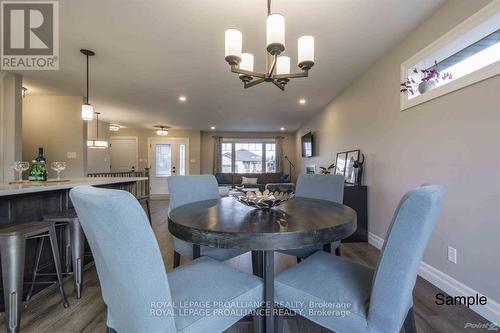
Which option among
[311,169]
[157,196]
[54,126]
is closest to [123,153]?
[157,196]

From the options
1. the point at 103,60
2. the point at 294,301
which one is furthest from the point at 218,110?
the point at 294,301

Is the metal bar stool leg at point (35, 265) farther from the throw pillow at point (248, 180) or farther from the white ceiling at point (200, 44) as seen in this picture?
the throw pillow at point (248, 180)

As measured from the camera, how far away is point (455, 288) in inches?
70.5

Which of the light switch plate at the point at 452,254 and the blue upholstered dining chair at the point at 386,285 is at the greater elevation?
the blue upholstered dining chair at the point at 386,285

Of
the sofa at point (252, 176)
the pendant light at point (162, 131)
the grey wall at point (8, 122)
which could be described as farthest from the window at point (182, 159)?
the grey wall at point (8, 122)

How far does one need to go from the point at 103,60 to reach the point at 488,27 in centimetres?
379

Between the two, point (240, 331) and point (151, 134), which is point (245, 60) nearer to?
point (240, 331)

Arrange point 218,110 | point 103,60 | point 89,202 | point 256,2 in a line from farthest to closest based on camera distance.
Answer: point 218,110 < point 103,60 < point 256,2 < point 89,202

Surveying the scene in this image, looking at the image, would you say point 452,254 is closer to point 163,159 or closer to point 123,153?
point 163,159

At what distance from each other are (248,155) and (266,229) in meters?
7.59

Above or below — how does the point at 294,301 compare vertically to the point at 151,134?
below

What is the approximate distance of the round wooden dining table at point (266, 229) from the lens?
92 cm

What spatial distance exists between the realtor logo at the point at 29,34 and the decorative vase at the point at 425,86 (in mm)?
3321

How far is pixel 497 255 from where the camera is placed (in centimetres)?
151
